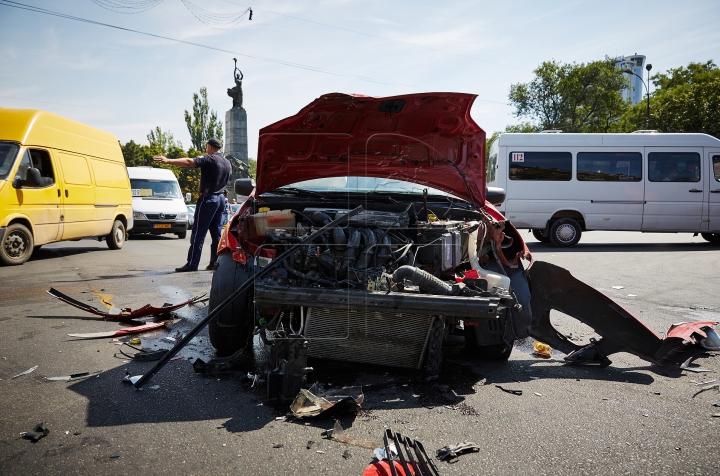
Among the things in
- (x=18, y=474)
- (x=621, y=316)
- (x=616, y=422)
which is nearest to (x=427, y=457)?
(x=616, y=422)

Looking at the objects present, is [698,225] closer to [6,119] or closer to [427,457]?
[427,457]

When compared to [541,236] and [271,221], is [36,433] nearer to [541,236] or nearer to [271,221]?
[271,221]

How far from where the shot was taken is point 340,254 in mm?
3471

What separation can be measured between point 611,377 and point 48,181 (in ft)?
30.8

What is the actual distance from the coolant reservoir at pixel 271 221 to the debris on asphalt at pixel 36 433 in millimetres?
1818

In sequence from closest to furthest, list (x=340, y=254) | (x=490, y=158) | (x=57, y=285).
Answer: (x=340, y=254) → (x=57, y=285) → (x=490, y=158)

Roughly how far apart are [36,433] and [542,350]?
3.59 meters

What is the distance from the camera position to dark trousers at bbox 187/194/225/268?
7.61m

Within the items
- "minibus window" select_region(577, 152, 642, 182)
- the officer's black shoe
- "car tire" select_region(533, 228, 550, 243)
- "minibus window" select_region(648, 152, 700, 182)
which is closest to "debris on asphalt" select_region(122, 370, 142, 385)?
the officer's black shoe

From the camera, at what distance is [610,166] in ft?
42.9

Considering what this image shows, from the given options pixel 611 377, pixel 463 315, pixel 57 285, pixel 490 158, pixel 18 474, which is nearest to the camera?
pixel 18 474

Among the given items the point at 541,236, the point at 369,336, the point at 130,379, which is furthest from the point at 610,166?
the point at 130,379

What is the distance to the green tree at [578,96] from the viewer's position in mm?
36844

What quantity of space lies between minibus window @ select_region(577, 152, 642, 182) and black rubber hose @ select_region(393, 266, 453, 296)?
11.2 meters
